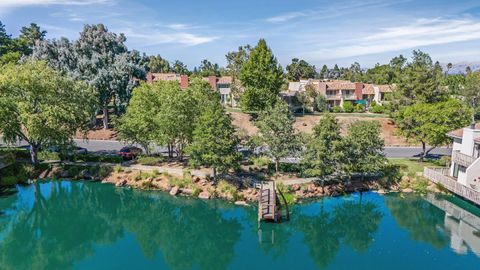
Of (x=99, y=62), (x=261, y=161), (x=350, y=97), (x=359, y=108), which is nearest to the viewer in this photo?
(x=261, y=161)

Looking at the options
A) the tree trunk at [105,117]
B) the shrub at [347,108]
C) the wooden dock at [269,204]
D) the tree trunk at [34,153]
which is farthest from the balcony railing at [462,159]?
the tree trunk at [105,117]

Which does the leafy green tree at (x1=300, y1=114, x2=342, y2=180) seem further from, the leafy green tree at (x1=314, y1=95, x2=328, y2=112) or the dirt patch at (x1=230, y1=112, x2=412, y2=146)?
the leafy green tree at (x1=314, y1=95, x2=328, y2=112)

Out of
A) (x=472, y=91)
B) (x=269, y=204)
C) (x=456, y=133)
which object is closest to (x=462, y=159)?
(x=456, y=133)

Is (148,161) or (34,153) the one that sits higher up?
(34,153)

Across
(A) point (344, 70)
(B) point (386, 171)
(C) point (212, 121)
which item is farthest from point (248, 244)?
(A) point (344, 70)

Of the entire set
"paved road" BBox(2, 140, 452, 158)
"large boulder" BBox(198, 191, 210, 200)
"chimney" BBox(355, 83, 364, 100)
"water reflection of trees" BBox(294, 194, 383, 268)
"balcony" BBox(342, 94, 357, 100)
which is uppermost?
"chimney" BBox(355, 83, 364, 100)

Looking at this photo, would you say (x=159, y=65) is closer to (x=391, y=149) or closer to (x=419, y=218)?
(x=391, y=149)

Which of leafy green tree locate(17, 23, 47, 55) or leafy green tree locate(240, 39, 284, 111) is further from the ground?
leafy green tree locate(17, 23, 47, 55)

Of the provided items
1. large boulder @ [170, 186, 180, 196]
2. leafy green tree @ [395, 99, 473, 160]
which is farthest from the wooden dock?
leafy green tree @ [395, 99, 473, 160]
